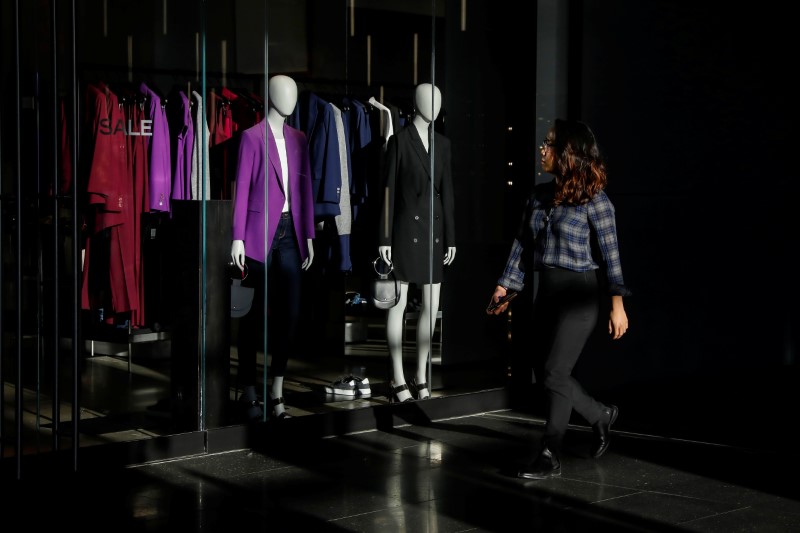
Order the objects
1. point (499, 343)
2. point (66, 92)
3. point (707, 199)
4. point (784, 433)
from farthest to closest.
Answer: point (707, 199)
point (499, 343)
point (784, 433)
point (66, 92)

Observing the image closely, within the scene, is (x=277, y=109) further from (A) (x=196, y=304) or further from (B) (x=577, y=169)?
(B) (x=577, y=169)

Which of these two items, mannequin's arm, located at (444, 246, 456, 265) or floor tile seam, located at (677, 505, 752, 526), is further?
mannequin's arm, located at (444, 246, 456, 265)

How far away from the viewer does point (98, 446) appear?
17.0 ft

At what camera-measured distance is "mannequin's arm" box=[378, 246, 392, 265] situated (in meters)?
6.09

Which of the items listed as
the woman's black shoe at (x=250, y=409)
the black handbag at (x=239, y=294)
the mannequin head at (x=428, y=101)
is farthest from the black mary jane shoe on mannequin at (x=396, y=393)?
the mannequin head at (x=428, y=101)

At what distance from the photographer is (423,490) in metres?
4.93

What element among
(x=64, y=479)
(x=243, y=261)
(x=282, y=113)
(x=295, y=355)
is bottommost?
(x=64, y=479)

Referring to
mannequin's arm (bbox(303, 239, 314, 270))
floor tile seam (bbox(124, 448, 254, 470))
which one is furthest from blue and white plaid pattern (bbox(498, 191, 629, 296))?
floor tile seam (bbox(124, 448, 254, 470))

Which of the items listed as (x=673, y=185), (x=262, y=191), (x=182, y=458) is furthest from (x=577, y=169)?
(x=673, y=185)

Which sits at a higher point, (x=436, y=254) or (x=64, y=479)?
(x=436, y=254)

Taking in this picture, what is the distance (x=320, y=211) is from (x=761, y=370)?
146 inches

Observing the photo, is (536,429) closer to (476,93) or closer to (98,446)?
(476,93)

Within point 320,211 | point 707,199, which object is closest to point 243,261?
point 320,211

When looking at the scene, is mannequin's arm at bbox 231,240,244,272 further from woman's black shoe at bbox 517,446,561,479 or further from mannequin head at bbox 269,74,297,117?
woman's black shoe at bbox 517,446,561,479
